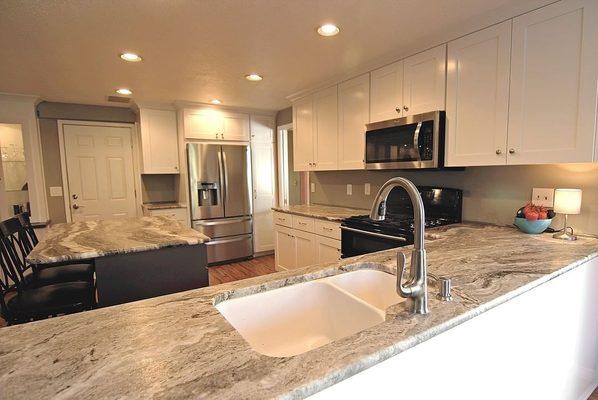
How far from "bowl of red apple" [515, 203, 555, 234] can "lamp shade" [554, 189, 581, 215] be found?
9 cm

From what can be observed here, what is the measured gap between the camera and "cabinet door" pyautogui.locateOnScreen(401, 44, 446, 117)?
2236 mm

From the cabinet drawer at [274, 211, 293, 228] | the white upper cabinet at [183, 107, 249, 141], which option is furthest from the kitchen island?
the white upper cabinet at [183, 107, 249, 141]

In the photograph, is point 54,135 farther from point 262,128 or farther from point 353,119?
point 353,119

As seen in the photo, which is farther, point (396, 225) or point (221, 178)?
point (221, 178)

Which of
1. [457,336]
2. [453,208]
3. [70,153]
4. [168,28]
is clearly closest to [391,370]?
[457,336]

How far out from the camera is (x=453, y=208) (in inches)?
97.5

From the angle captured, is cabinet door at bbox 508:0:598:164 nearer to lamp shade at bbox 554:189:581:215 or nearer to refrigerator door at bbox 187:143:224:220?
lamp shade at bbox 554:189:581:215

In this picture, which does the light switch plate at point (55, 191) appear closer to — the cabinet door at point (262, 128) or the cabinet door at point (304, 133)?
the cabinet door at point (262, 128)

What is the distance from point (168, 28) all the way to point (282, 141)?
295cm

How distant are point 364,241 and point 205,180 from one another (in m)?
2.61

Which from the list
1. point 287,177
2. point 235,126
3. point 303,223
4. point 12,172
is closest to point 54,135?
point 12,172

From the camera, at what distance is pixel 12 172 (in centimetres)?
377

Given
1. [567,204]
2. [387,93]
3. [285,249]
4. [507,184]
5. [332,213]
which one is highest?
[387,93]

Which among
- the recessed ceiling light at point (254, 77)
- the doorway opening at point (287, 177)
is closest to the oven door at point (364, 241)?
the recessed ceiling light at point (254, 77)
